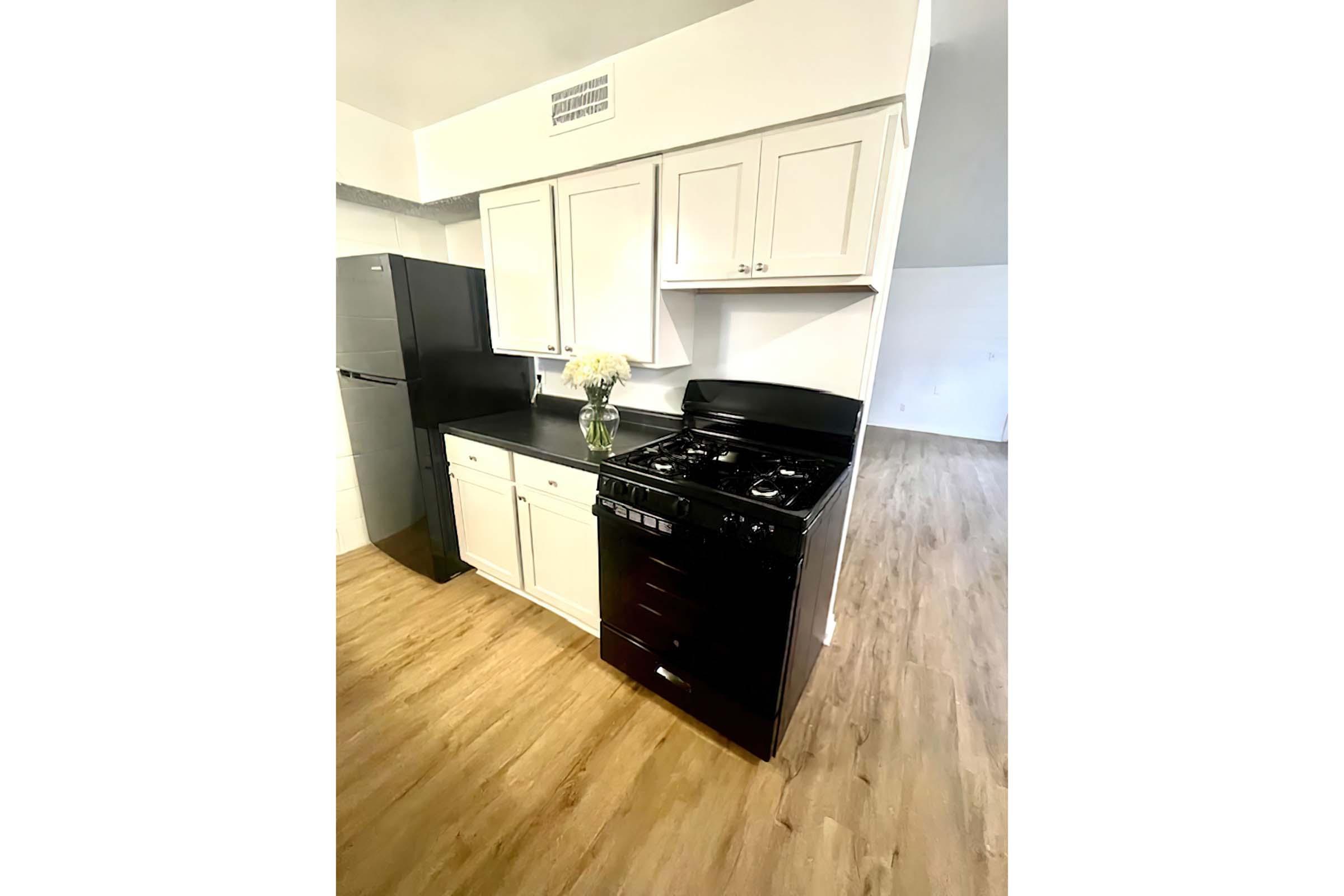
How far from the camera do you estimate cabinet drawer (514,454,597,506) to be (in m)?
1.77

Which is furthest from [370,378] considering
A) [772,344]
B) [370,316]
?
[772,344]

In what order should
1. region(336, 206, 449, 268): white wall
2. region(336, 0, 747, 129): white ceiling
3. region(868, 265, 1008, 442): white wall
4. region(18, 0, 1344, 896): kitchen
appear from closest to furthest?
region(18, 0, 1344, 896): kitchen → region(336, 0, 747, 129): white ceiling → region(336, 206, 449, 268): white wall → region(868, 265, 1008, 442): white wall

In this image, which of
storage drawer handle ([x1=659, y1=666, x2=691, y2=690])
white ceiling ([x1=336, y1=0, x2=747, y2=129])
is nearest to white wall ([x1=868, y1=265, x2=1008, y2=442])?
white ceiling ([x1=336, y1=0, x2=747, y2=129])

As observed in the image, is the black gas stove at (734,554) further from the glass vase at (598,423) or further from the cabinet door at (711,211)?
the cabinet door at (711,211)

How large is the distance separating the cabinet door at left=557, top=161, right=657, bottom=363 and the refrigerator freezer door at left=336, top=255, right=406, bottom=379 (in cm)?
83

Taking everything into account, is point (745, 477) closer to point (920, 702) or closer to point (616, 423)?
point (616, 423)

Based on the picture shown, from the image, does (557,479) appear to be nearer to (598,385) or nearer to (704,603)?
(598,385)

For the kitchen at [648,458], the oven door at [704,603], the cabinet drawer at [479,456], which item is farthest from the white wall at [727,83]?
the oven door at [704,603]

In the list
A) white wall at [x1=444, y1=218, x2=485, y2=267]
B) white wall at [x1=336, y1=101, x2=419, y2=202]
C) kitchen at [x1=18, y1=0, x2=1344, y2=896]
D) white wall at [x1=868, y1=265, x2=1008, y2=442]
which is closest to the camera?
kitchen at [x1=18, y1=0, x2=1344, y2=896]

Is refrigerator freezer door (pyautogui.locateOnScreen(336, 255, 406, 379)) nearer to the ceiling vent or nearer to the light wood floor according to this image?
the ceiling vent

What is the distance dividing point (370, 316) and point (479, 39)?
1.31 meters

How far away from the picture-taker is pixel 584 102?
5.79ft

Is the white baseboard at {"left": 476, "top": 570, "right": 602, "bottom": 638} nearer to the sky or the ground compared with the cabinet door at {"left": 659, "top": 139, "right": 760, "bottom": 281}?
nearer to the ground

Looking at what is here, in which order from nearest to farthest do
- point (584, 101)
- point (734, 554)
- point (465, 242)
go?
point (734, 554), point (584, 101), point (465, 242)
